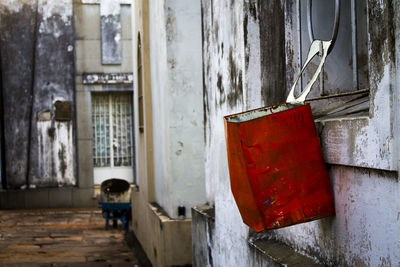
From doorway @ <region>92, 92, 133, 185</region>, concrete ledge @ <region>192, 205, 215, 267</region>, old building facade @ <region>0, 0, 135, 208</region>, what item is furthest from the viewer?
doorway @ <region>92, 92, 133, 185</region>

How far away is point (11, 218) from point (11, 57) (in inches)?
187

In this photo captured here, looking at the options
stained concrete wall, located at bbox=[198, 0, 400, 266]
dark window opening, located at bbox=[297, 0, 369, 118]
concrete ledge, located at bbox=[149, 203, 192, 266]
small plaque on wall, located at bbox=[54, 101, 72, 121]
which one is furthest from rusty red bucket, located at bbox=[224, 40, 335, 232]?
small plaque on wall, located at bbox=[54, 101, 72, 121]

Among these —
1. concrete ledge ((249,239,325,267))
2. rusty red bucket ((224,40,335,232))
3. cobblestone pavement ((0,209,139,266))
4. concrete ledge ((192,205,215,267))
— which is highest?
rusty red bucket ((224,40,335,232))

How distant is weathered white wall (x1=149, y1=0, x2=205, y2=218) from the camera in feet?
21.7

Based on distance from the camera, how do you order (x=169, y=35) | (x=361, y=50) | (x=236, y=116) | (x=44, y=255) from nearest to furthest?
(x=236, y=116) → (x=361, y=50) → (x=169, y=35) → (x=44, y=255)

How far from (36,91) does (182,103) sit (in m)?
9.78

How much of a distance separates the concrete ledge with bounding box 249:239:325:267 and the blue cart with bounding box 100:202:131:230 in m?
9.04

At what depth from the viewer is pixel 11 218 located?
1353cm

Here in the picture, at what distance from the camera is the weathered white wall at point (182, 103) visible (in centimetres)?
662

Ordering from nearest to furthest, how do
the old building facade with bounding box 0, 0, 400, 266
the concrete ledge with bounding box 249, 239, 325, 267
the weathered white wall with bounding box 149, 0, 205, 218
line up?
the old building facade with bounding box 0, 0, 400, 266
the concrete ledge with bounding box 249, 239, 325, 267
the weathered white wall with bounding box 149, 0, 205, 218

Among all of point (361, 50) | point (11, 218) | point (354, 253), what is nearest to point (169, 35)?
point (361, 50)

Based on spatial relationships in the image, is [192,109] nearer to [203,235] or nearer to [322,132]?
[203,235]

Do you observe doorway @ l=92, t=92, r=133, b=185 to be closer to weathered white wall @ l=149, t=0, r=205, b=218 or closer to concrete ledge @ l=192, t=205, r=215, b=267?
weathered white wall @ l=149, t=0, r=205, b=218

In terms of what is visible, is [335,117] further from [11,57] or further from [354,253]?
[11,57]
